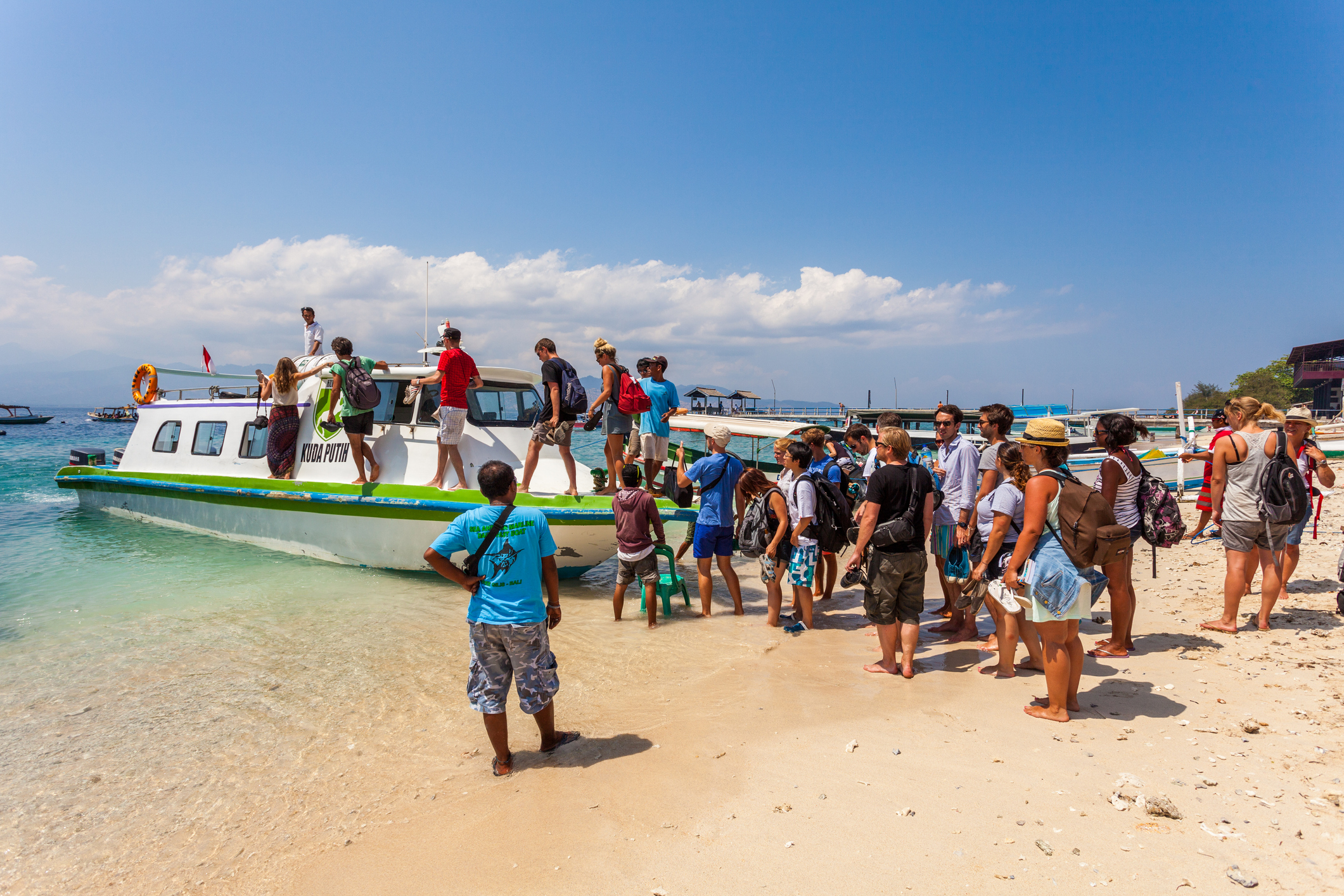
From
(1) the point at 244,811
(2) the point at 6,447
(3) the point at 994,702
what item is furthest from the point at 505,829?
(2) the point at 6,447

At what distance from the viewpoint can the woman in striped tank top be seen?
17.0ft

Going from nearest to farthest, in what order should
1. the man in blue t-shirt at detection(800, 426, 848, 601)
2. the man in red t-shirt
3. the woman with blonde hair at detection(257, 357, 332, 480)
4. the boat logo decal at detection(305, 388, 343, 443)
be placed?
the man in blue t-shirt at detection(800, 426, 848, 601) < the man in red t-shirt < the boat logo decal at detection(305, 388, 343, 443) < the woman with blonde hair at detection(257, 357, 332, 480)

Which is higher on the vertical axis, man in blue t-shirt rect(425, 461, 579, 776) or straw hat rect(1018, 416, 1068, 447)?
straw hat rect(1018, 416, 1068, 447)

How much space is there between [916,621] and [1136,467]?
2.28m

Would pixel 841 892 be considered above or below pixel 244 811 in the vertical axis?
above

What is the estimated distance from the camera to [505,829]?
3.59 meters

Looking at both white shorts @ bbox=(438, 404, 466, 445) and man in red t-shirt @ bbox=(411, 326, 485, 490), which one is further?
white shorts @ bbox=(438, 404, 466, 445)

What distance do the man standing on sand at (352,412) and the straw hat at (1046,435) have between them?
772 centimetres

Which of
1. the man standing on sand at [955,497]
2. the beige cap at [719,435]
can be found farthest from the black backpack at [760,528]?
the man standing on sand at [955,497]

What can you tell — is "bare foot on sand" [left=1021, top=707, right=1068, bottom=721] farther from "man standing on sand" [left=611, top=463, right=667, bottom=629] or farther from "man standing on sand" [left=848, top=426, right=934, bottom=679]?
"man standing on sand" [left=611, top=463, right=667, bottom=629]

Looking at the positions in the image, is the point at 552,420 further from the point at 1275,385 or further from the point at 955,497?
the point at 1275,385

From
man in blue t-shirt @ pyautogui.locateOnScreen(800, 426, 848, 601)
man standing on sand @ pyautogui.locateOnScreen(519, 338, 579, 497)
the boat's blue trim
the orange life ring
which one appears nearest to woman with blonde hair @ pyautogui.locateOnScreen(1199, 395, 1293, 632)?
man in blue t-shirt @ pyautogui.locateOnScreen(800, 426, 848, 601)

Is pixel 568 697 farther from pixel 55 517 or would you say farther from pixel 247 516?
pixel 55 517

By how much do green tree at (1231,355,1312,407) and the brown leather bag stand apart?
212ft
